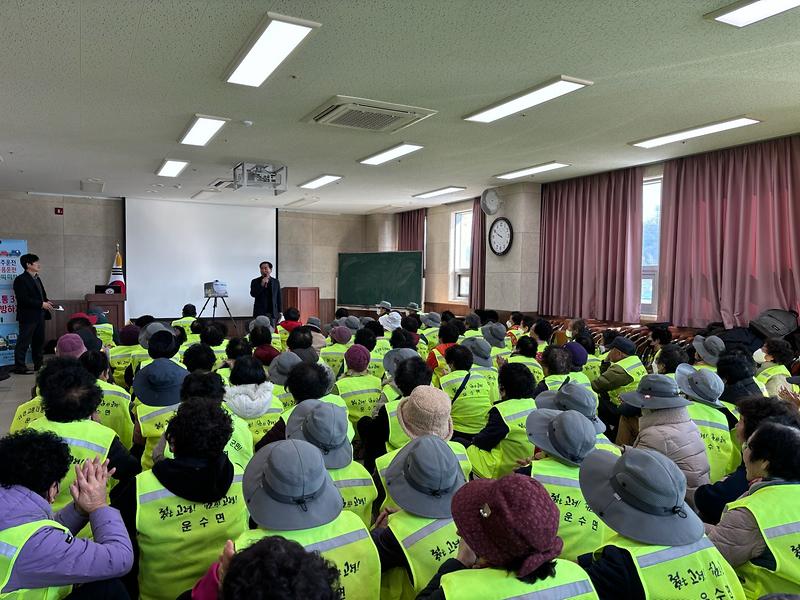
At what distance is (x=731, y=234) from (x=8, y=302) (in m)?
9.11

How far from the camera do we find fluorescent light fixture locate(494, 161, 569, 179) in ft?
22.8

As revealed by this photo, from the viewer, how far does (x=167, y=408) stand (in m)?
2.63

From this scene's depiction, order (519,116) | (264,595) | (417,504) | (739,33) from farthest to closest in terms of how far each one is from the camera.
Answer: (519,116) < (739,33) < (417,504) < (264,595)

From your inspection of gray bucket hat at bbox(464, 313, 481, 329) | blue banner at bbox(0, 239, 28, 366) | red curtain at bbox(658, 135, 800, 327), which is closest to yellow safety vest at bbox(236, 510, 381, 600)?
gray bucket hat at bbox(464, 313, 481, 329)

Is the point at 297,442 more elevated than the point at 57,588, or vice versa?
the point at 297,442

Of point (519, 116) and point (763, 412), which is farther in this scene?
point (519, 116)

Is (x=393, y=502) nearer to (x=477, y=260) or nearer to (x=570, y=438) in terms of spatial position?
(x=570, y=438)

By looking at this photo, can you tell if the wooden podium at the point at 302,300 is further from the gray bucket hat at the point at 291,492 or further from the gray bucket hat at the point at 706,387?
the gray bucket hat at the point at 291,492

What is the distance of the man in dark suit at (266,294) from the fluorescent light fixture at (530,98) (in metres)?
5.15

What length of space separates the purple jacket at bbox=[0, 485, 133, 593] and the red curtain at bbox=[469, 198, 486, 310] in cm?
863

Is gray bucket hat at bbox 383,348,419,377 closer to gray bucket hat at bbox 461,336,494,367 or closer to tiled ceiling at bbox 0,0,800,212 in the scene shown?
gray bucket hat at bbox 461,336,494,367

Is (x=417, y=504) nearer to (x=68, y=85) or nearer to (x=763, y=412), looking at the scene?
(x=763, y=412)

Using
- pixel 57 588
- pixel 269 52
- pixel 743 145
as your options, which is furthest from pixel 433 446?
pixel 743 145

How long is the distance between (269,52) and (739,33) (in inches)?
108
